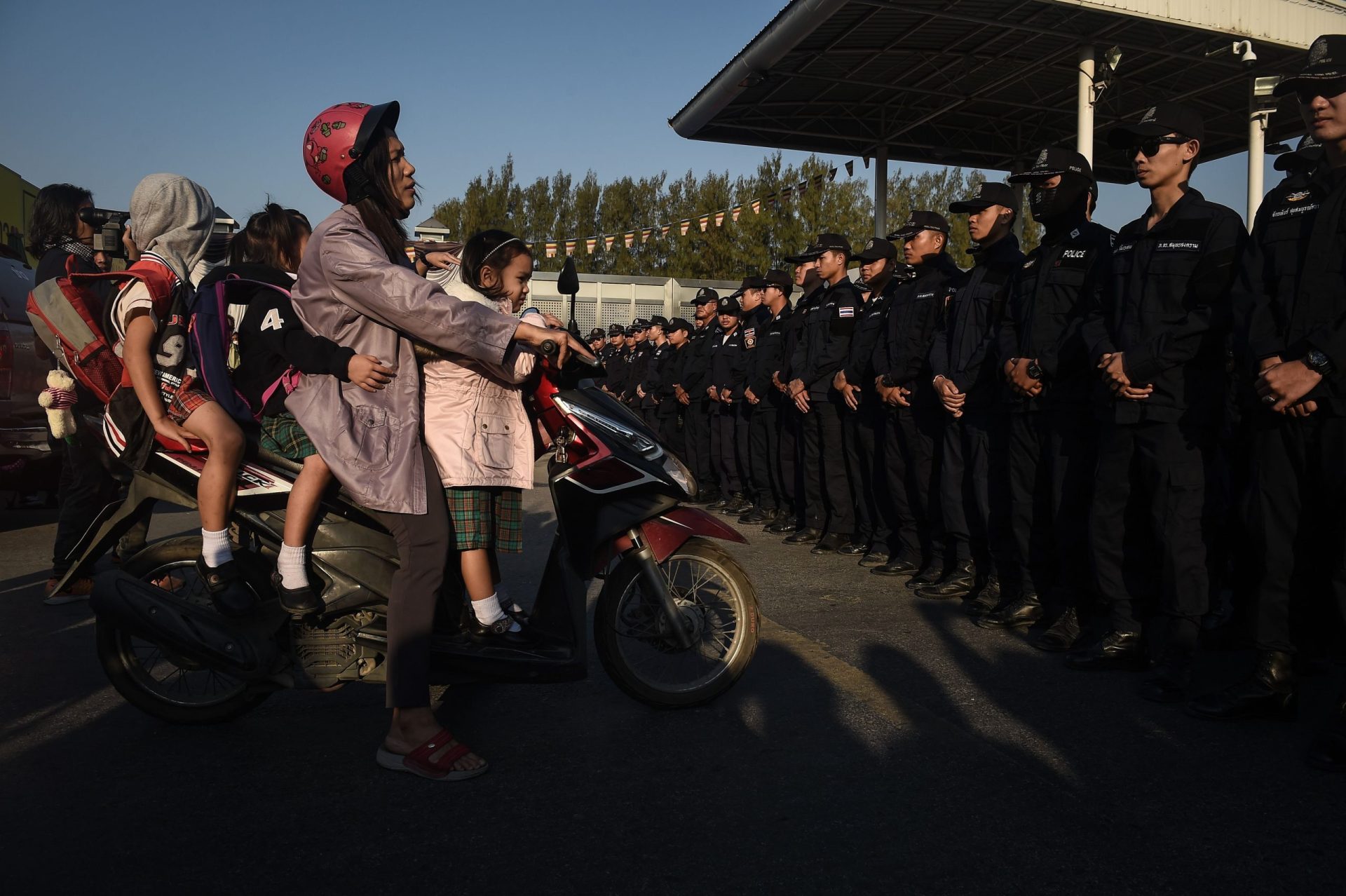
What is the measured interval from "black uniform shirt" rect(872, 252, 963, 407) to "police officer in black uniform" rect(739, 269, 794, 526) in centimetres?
190

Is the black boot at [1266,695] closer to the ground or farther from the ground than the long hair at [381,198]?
closer to the ground

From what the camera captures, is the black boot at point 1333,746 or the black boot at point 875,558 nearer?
the black boot at point 1333,746

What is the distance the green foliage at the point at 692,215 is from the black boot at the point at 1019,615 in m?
25.8

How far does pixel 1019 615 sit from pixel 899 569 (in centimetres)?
145

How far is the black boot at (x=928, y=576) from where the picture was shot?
587 centimetres

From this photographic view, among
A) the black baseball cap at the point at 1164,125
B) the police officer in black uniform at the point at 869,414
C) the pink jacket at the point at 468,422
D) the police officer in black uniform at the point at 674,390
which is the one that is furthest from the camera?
the police officer in black uniform at the point at 674,390

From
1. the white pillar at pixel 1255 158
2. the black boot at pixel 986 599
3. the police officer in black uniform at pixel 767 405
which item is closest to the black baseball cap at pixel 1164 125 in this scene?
the black boot at pixel 986 599

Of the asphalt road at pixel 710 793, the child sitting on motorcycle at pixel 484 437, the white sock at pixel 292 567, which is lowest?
the asphalt road at pixel 710 793

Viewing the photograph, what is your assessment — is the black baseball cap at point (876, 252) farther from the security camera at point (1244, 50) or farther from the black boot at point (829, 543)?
the security camera at point (1244, 50)

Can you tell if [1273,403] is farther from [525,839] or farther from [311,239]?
[311,239]

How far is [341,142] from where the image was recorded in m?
2.97

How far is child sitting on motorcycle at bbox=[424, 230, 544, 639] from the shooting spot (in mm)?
3170

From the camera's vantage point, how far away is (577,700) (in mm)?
3797

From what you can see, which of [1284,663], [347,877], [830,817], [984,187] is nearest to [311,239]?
[347,877]
